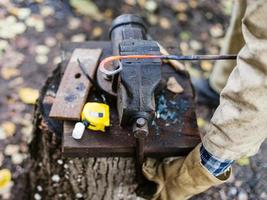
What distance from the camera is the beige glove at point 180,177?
191cm

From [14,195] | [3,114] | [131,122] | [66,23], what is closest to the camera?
[131,122]

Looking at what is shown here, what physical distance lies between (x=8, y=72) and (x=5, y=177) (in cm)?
73

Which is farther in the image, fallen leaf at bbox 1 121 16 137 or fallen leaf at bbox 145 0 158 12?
fallen leaf at bbox 145 0 158 12

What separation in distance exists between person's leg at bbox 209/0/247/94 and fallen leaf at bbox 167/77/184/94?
591 mm

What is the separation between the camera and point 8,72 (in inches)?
120

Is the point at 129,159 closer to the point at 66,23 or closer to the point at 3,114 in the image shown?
the point at 3,114

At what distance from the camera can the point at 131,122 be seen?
1.86 metres

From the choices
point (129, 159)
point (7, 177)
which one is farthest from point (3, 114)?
point (129, 159)

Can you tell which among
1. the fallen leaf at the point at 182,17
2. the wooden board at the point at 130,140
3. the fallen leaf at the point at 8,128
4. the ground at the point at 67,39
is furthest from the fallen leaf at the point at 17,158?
the fallen leaf at the point at 182,17

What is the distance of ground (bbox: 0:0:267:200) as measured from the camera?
9.05ft

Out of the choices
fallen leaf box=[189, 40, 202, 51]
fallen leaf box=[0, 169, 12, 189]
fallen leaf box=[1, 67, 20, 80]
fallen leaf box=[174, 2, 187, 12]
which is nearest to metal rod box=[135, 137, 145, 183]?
fallen leaf box=[0, 169, 12, 189]

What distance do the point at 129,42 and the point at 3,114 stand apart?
4.31ft

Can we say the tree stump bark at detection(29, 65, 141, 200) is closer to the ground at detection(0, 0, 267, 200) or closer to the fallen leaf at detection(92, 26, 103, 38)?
the ground at detection(0, 0, 267, 200)

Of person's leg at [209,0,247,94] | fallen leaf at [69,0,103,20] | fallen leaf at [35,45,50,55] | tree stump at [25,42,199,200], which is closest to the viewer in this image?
tree stump at [25,42,199,200]
